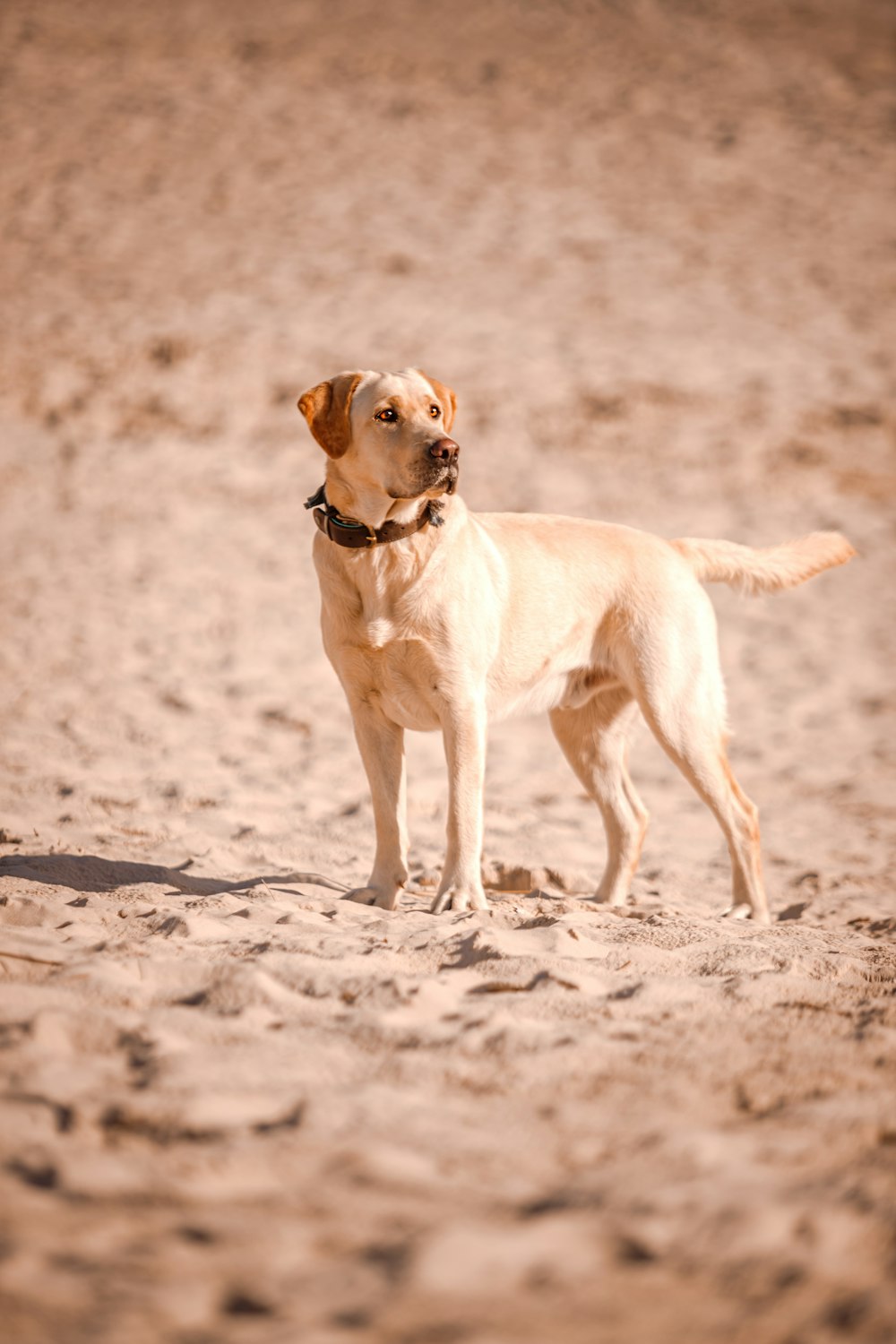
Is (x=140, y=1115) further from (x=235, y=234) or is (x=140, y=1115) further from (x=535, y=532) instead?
(x=235, y=234)

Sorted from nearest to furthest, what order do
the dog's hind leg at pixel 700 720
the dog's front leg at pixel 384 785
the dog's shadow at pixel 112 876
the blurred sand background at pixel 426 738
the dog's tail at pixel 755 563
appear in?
the blurred sand background at pixel 426 738 < the dog's shadow at pixel 112 876 < the dog's front leg at pixel 384 785 < the dog's hind leg at pixel 700 720 < the dog's tail at pixel 755 563

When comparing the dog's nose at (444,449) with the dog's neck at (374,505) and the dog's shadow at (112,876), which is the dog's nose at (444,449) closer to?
the dog's neck at (374,505)

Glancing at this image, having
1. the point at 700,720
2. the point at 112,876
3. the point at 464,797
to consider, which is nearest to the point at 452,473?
the point at 464,797

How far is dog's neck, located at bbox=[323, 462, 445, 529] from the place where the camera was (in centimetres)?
367

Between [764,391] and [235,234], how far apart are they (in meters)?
8.37

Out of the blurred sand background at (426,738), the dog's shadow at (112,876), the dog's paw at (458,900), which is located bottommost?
the dog's shadow at (112,876)

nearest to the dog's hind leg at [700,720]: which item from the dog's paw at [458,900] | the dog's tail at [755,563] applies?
the dog's tail at [755,563]

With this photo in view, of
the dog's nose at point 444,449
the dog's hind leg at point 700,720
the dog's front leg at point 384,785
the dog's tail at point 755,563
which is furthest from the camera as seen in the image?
the dog's tail at point 755,563

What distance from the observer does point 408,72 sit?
19.1 m

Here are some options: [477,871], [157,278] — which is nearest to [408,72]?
[157,278]

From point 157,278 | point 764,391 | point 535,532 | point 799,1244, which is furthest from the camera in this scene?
point 157,278

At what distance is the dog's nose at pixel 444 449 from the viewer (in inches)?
137

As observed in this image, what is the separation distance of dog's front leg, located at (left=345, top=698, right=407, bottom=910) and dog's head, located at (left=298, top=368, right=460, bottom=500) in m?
0.82

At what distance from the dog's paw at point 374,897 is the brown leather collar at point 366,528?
1250mm
